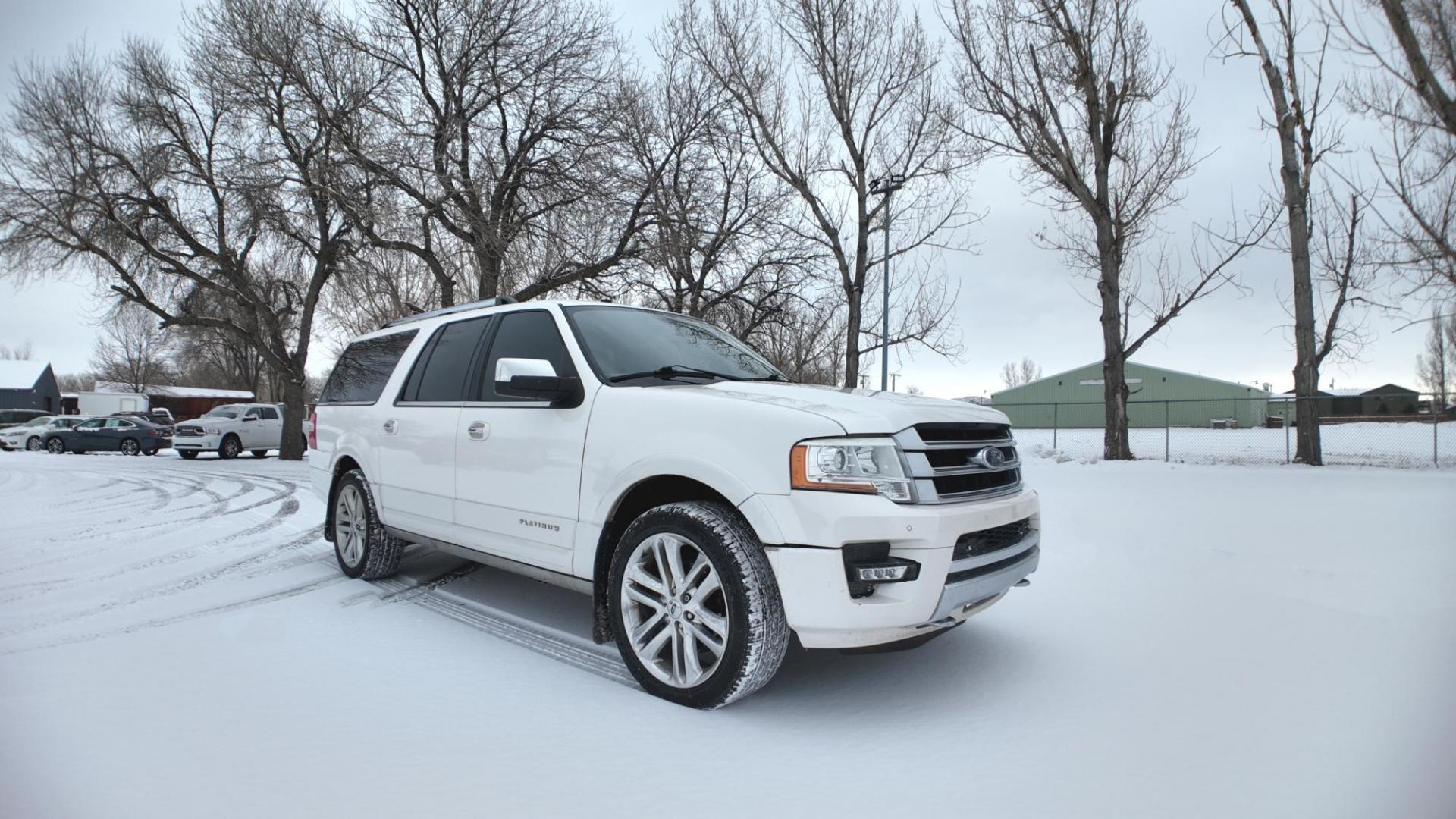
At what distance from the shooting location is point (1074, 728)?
2.83m

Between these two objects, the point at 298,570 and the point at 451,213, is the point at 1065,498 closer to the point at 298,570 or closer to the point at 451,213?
the point at 298,570

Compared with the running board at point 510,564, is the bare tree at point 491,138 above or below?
above

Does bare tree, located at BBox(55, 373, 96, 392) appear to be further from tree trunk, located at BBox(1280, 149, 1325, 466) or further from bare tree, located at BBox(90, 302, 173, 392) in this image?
tree trunk, located at BBox(1280, 149, 1325, 466)

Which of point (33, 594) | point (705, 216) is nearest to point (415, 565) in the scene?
point (33, 594)

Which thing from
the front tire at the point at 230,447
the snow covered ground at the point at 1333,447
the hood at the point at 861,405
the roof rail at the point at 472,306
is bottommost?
the front tire at the point at 230,447

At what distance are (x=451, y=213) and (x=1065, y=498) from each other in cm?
1336

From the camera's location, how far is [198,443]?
2153cm

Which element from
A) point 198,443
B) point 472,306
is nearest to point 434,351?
point 472,306

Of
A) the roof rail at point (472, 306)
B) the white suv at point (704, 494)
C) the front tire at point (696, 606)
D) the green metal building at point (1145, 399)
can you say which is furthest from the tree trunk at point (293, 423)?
the green metal building at point (1145, 399)

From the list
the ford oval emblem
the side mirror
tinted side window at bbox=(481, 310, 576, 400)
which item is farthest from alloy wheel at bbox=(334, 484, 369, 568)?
the ford oval emblem

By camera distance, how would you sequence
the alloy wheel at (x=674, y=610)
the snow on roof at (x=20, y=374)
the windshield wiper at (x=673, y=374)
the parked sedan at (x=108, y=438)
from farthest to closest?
the snow on roof at (x=20, y=374), the parked sedan at (x=108, y=438), the windshield wiper at (x=673, y=374), the alloy wheel at (x=674, y=610)

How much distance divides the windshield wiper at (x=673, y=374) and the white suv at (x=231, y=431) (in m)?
23.2

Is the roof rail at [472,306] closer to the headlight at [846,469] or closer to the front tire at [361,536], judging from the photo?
the front tire at [361,536]

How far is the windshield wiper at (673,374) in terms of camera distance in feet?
11.9
